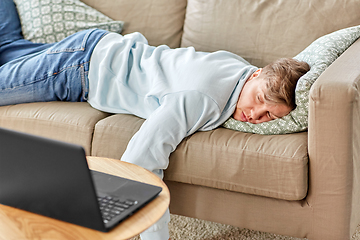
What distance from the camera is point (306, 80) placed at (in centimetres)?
127

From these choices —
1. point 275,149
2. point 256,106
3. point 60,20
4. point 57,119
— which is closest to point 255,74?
point 256,106

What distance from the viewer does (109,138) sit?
4.66 ft

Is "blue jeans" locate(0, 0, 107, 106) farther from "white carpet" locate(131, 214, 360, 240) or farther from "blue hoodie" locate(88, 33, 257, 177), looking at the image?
"white carpet" locate(131, 214, 360, 240)

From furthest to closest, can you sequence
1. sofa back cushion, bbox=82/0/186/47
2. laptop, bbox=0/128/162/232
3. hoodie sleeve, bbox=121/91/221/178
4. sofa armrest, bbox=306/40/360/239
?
sofa back cushion, bbox=82/0/186/47 < hoodie sleeve, bbox=121/91/221/178 < sofa armrest, bbox=306/40/360/239 < laptop, bbox=0/128/162/232

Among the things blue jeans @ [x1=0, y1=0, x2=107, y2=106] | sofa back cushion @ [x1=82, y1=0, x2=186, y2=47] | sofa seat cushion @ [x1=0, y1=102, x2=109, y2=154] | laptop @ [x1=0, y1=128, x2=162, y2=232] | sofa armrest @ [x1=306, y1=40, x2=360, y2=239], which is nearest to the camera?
laptop @ [x1=0, y1=128, x2=162, y2=232]

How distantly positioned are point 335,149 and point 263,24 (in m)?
0.79

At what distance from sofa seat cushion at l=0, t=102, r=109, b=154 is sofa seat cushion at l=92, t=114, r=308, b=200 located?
16cm

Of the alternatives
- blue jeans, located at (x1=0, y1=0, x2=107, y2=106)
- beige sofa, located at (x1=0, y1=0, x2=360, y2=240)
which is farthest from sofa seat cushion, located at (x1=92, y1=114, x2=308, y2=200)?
blue jeans, located at (x1=0, y1=0, x2=107, y2=106)

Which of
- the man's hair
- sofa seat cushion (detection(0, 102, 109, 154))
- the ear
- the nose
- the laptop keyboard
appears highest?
the man's hair

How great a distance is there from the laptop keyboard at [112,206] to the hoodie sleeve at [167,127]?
1.30 feet

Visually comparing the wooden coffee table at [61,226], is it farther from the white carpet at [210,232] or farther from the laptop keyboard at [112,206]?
the white carpet at [210,232]

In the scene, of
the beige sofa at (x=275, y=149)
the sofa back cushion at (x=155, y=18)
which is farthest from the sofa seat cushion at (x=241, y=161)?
the sofa back cushion at (x=155, y=18)

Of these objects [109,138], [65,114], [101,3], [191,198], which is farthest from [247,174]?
[101,3]

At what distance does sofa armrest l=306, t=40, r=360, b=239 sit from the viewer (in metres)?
1.11
